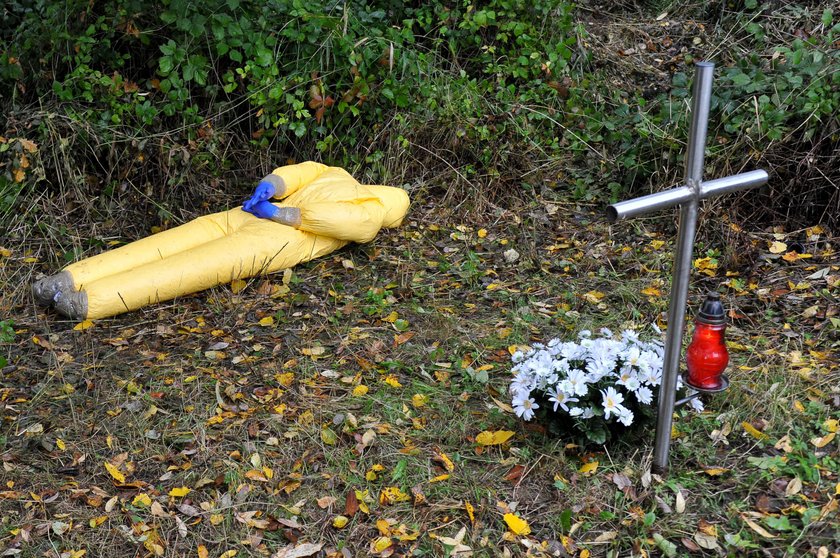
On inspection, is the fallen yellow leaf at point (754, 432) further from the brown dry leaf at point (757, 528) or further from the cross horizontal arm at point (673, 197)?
the cross horizontal arm at point (673, 197)

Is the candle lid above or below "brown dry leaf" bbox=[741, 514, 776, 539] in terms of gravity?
above

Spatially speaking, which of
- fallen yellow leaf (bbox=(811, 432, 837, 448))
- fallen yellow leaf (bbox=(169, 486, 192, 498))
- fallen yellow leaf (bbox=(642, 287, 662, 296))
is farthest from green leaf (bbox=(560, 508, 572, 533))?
fallen yellow leaf (bbox=(642, 287, 662, 296))

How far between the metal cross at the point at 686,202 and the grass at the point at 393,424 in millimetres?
419

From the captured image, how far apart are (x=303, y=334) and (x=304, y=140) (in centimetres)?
162

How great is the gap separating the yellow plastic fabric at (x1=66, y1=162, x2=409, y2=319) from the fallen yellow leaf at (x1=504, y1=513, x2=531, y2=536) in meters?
2.05

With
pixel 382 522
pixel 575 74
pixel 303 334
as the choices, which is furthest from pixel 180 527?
pixel 575 74

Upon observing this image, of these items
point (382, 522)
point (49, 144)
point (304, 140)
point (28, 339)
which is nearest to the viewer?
point (382, 522)

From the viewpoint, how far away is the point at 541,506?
2828mm

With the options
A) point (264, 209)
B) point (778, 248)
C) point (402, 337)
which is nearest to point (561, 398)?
point (402, 337)

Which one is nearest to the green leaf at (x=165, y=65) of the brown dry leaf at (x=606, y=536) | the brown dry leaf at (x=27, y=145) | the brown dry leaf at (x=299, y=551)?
the brown dry leaf at (x=27, y=145)

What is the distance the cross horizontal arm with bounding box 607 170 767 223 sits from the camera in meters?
2.30

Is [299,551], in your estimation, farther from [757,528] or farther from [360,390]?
[757,528]

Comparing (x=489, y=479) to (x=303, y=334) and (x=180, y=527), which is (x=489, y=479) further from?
(x=303, y=334)

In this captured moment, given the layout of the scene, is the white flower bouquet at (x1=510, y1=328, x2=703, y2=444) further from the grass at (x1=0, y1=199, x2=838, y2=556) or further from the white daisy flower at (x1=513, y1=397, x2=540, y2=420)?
the grass at (x1=0, y1=199, x2=838, y2=556)
